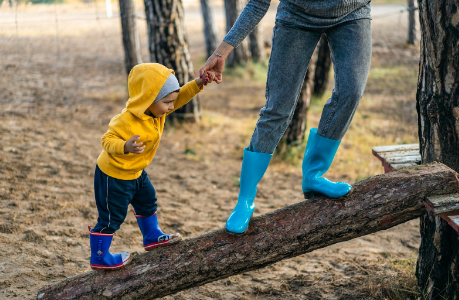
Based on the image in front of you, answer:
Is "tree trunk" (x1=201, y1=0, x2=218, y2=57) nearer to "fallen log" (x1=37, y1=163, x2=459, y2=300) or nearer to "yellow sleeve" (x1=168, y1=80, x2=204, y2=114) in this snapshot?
"yellow sleeve" (x1=168, y1=80, x2=204, y2=114)

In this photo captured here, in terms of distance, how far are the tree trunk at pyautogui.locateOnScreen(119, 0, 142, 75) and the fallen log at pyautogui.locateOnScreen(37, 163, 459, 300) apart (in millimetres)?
5832

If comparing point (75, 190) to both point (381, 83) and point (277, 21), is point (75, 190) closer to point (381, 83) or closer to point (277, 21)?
point (277, 21)

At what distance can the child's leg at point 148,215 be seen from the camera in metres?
2.58

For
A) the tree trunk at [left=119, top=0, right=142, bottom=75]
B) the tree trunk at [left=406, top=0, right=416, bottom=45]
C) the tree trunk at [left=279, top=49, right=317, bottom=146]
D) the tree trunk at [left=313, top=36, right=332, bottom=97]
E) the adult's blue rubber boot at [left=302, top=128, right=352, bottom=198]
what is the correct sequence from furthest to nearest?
the tree trunk at [left=406, top=0, right=416, bottom=45] < the tree trunk at [left=313, top=36, right=332, bottom=97] < the tree trunk at [left=119, top=0, right=142, bottom=75] < the tree trunk at [left=279, top=49, right=317, bottom=146] < the adult's blue rubber boot at [left=302, top=128, right=352, bottom=198]

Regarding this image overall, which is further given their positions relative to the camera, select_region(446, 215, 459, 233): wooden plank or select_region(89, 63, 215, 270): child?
select_region(89, 63, 215, 270): child

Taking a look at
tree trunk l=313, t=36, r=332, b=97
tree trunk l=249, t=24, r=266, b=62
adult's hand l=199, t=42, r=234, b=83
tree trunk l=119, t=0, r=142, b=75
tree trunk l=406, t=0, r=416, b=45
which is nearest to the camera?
adult's hand l=199, t=42, r=234, b=83

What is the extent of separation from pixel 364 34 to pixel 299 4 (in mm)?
381

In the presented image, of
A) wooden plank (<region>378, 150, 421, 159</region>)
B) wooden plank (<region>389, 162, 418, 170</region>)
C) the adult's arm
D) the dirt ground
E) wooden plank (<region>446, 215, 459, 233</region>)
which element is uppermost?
the adult's arm

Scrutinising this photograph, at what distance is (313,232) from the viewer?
250 cm

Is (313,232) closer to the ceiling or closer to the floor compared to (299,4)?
closer to the floor

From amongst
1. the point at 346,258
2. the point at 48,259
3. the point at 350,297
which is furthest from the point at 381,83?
the point at 48,259

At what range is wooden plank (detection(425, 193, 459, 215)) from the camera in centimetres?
238

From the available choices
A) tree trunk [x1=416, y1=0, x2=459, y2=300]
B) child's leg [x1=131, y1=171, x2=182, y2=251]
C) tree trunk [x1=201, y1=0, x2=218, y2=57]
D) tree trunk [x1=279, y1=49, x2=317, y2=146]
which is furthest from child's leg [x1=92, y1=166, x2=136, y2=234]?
tree trunk [x1=201, y1=0, x2=218, y2=57]

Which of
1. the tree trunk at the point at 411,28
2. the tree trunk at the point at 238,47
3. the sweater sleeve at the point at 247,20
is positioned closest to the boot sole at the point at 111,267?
the sweater sleeve at the point at 247,20
